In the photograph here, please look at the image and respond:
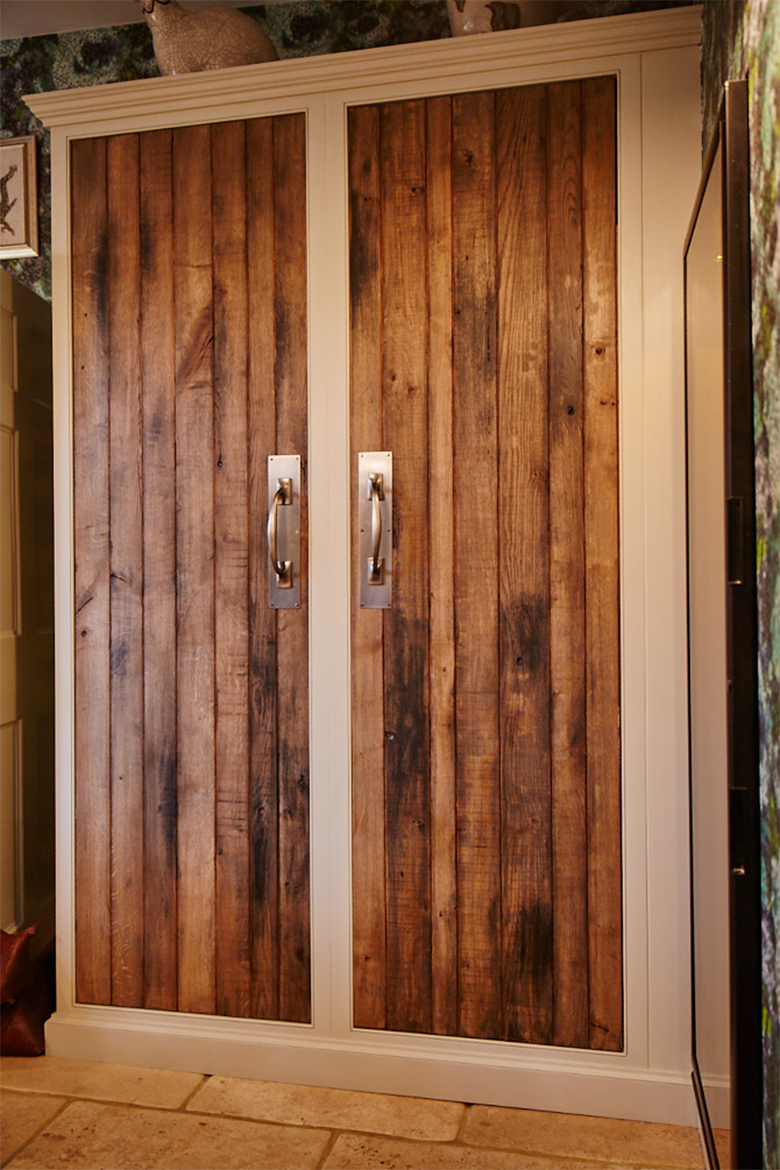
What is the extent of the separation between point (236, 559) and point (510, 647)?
71cm

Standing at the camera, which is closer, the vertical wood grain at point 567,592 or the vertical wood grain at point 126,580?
the vertical wood grain at point 567,592

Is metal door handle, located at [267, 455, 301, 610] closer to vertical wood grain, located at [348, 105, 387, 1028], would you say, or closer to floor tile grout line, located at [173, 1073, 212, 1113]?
vertical wood grain, located at [348, 105, 387, 1028]

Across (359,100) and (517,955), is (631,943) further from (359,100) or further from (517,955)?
(359,100)

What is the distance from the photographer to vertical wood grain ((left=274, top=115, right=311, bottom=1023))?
2139 millimetres

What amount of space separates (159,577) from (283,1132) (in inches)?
51.7

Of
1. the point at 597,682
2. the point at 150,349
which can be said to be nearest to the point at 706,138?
the point at 597,682

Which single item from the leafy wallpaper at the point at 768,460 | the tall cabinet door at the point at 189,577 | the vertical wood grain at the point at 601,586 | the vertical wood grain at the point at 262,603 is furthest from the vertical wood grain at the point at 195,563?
the leafy wallpaper at the point at 768,460

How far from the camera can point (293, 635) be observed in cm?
215

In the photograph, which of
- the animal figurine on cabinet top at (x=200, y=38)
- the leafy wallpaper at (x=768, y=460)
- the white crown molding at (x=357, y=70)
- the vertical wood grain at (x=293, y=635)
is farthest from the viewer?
the animal figurine on cabinet top at (x=200, y=38)

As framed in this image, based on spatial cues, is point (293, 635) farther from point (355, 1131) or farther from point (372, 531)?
point (355, 1131)

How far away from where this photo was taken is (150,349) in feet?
7.32

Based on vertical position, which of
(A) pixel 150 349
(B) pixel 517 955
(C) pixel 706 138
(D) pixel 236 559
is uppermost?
(C) pixel 706 138

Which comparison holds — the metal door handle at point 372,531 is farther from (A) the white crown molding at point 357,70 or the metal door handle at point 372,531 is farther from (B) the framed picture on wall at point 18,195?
(B) the framed picture on wall at point 18,195

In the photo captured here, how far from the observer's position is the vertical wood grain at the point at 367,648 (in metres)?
2.10
